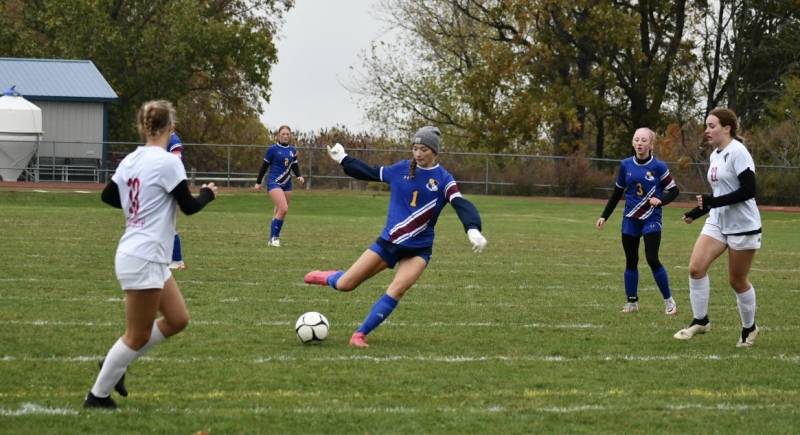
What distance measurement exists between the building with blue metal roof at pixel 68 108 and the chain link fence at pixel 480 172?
0.44 feet

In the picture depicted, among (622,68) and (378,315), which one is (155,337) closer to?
(378,315)

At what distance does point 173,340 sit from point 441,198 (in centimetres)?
245

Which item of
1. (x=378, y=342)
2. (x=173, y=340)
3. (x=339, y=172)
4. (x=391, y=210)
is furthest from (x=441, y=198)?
(x=339, y=172)

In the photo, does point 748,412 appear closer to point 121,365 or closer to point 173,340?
point 121,365

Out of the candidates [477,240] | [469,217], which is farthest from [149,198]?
[469,217]

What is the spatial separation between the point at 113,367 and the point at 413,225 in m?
3.50

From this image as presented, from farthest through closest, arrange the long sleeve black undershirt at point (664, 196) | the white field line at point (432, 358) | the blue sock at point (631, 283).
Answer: the blue sock at point (631, 283) → the long sleeve black undershirt at point (664, 196) → the white field line at point (432, 358)

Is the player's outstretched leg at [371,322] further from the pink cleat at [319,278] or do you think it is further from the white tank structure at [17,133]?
the white tank structure at [17,133]

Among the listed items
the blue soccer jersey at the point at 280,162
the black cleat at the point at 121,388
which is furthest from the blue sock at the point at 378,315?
the blue soccer jersey at the point at 280,162

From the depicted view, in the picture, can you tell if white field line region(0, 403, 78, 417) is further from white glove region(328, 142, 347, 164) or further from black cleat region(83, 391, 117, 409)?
white glove region(328, 142, 347, 164)

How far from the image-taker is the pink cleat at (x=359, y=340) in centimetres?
985

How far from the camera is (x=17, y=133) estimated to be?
133 ft

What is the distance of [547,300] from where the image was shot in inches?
533

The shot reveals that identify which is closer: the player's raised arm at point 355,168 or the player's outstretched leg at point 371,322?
the player's outstretched leg at point 371,322
